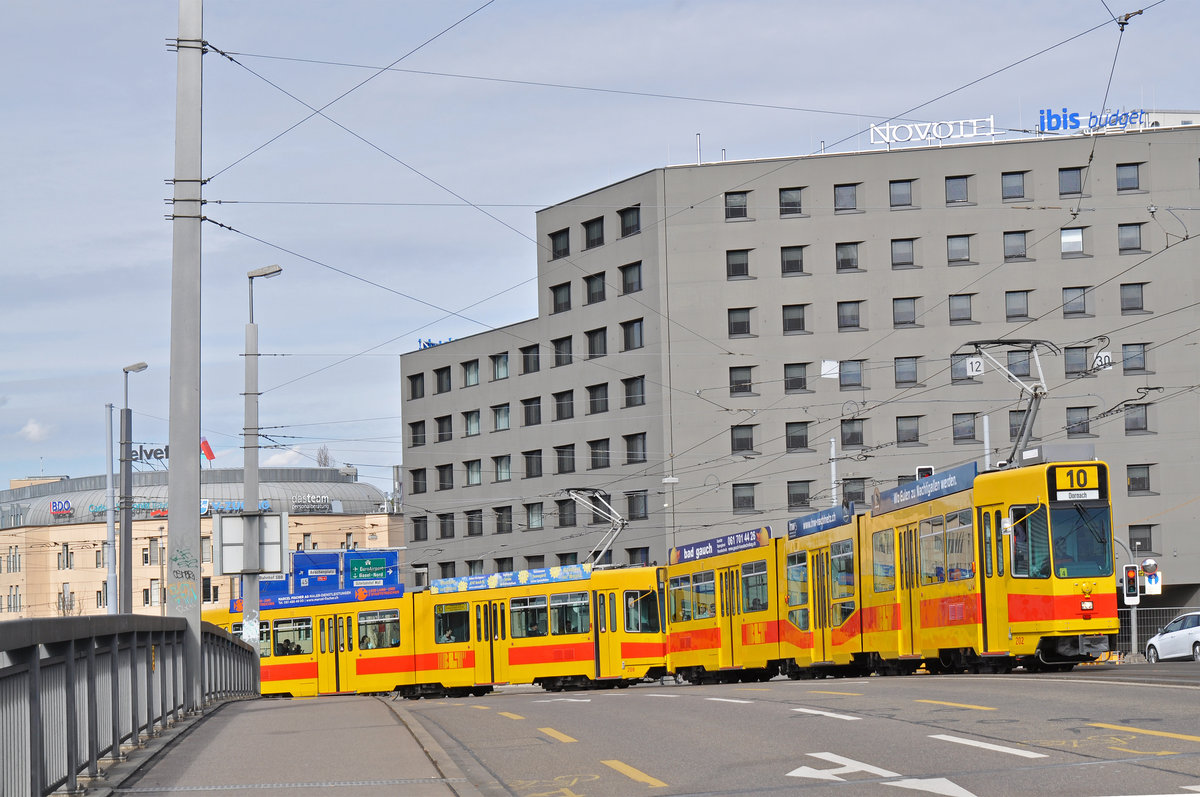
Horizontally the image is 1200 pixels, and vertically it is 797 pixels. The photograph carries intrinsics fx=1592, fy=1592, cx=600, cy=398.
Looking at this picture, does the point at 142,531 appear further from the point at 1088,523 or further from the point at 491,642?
the point at 1088,523

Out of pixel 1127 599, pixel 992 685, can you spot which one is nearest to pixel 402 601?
pixel 1127 599

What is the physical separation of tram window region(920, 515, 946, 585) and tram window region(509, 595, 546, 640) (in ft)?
44.3

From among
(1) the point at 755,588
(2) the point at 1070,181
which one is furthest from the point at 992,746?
(2) the point at 1070,181

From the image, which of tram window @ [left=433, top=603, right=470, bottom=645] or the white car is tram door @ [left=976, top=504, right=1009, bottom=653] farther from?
tram window @ [left=433, top=603, right=470, bottom=645]

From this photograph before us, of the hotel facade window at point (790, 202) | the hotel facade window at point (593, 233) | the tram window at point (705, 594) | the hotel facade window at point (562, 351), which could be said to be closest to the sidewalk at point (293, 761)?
the tram window at point (705, 594)

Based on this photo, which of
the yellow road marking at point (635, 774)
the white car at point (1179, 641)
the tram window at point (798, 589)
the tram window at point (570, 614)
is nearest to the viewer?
the yellow road marking at point (635, 774)

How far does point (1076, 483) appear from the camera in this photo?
918 inches

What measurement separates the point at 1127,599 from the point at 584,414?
1926 inches

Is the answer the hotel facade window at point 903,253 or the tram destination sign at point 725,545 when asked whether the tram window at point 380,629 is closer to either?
the tram destination sign at point 725,545

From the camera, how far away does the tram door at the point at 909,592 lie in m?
25.8

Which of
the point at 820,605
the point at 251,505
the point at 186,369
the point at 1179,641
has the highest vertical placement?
the point at 186,369

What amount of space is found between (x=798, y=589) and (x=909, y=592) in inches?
208

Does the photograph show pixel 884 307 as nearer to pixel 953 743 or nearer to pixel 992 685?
pixel 992 685

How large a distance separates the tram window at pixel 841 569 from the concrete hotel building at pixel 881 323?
37.6 metres
